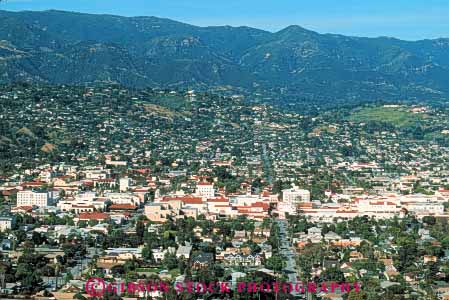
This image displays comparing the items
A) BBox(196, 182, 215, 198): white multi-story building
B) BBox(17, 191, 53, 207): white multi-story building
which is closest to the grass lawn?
BBox(196, 182, 215, 198): white multi-story building

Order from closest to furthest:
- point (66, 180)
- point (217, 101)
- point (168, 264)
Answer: point (168, 264) → point (66, 180) → point (217, 101)

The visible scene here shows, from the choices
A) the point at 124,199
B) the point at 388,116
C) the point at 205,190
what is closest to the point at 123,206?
the point at 124,199

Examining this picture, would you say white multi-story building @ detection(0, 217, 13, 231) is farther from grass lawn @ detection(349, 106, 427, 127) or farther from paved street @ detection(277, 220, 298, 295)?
grass lawn @ detection(349, 106, 427, 127)

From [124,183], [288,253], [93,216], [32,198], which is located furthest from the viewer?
[124,183]

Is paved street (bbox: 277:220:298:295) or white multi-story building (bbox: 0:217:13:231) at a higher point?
white multi-story building (bbox: 0:217:13:231)

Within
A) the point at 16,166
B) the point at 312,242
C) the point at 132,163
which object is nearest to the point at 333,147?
the point at 132,163

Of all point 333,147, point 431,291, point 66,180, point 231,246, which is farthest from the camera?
point 333,147

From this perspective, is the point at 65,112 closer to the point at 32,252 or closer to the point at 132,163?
the point at 132,163

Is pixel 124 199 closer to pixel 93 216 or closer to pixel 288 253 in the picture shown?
pixel 93 216
